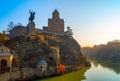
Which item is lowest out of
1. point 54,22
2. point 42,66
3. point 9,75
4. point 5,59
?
point 9,75

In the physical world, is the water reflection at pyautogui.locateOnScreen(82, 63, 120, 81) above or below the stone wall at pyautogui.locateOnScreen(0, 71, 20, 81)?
below

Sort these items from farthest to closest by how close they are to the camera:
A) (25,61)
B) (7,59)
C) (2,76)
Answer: (25,61) → (7,59) → (2,76)

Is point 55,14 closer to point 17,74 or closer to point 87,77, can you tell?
point 87,77

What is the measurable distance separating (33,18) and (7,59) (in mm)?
21371

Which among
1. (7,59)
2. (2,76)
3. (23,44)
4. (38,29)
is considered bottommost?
(2,76)

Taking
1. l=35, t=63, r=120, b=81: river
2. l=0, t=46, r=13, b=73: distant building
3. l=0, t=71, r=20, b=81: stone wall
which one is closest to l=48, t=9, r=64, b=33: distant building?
l=35, t=63, r=120, b=81: river

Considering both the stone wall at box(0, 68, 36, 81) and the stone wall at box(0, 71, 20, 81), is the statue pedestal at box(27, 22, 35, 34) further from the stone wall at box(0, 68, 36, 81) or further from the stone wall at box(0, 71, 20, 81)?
the stone wall at box(0, 71, 20, 81)

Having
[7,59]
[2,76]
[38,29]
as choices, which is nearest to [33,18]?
[38,29]

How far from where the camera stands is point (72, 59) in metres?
67.5

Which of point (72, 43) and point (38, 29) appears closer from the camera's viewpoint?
point (38, 29)

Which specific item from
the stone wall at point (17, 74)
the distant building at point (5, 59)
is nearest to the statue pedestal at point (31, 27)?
the stone wall at point (17, 74)

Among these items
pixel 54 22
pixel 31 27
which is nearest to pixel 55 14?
pixel 54 22

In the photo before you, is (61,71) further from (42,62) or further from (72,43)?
(72,43)

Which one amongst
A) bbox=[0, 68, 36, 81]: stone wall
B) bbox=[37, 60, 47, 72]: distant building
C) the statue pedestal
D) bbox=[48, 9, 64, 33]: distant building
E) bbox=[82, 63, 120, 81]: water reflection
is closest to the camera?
bbox=[0, 68, 36, 81]: stone wall
